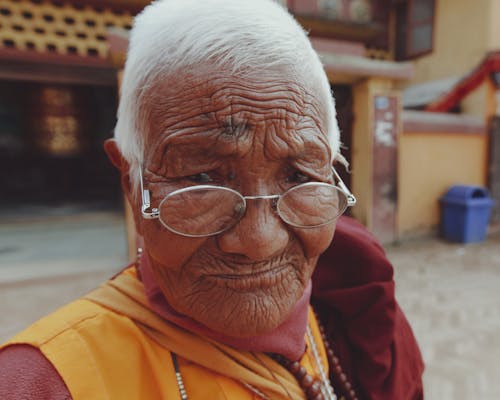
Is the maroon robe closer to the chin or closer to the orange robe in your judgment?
the orange robe

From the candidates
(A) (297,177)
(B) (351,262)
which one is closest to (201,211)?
(A) (297,177)

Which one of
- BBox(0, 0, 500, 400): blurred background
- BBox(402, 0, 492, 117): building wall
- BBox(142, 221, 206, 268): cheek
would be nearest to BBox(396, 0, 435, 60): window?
BBox(0, 0, 500, 400): blurred background

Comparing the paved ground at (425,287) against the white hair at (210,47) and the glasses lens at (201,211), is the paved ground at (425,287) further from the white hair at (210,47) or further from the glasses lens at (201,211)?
the white hair at (210,47)

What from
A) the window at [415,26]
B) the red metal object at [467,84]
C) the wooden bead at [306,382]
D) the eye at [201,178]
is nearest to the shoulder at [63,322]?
the eye at [201,178]

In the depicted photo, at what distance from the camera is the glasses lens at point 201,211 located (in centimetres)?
71

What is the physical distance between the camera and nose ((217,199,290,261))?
27.9 inches

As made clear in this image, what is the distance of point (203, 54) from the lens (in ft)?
2.26

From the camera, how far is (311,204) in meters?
0.80

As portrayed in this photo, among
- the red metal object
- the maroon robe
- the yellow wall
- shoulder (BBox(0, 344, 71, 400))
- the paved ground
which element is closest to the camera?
shoulder (BBox(0, 344, 71, 400))

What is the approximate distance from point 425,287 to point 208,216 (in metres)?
4.07

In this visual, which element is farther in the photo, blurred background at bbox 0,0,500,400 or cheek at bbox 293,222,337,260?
blurred background at bbox 0,0,500,400

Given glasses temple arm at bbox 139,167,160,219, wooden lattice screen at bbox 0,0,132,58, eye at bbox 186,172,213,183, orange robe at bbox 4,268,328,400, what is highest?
wooden lattice screen at bbox 0,0,132,58

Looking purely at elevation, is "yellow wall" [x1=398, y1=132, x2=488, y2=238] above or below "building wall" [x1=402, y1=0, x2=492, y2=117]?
below

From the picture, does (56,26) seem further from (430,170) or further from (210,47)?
(430,170)
